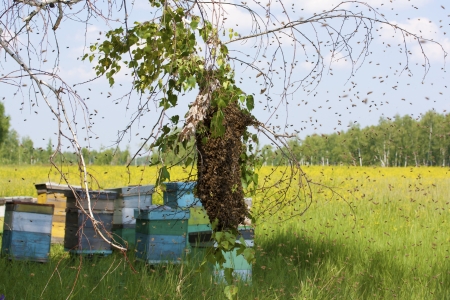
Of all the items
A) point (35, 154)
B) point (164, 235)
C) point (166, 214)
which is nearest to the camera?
point (166, 214)

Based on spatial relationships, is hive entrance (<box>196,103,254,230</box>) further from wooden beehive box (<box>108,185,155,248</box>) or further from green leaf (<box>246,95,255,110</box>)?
wooden beehive box (<box>108,185,155,248</box>)

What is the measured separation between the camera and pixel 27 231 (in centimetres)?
636

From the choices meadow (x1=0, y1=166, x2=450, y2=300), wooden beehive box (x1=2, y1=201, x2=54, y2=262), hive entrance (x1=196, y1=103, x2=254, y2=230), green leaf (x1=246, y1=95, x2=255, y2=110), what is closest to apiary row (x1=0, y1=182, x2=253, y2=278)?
wooden beehive box (x1=2, y1=201, x2=54, y2=262)

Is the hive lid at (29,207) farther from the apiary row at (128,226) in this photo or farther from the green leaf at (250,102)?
the green leaf at (250,102)

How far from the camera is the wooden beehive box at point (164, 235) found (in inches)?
221

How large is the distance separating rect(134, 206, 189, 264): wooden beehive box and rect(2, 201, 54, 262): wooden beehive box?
150 centimetres

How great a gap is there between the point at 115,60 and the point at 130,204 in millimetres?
2737

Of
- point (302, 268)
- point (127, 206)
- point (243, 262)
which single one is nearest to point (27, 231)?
point (127, 206)

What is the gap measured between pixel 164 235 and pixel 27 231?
6.23ft

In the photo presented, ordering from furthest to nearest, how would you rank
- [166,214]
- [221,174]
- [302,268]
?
[302,268]
[166,214]
[221,174]

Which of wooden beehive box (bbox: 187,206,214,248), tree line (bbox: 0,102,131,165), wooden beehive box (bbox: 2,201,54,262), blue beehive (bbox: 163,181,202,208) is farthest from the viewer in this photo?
wooden beehive box (bbox: 2,201,54,262)

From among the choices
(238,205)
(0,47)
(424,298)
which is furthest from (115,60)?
(424,298)

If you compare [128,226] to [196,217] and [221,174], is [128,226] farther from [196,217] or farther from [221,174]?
[221,174]

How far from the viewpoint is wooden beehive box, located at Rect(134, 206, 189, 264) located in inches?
221
